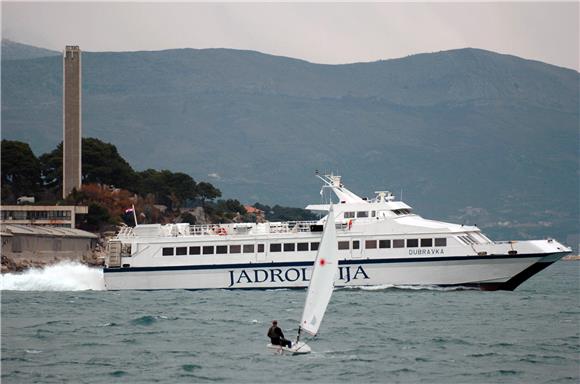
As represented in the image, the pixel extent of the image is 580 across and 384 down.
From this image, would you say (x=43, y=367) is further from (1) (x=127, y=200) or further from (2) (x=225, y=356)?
(1) (x=127, y=200)

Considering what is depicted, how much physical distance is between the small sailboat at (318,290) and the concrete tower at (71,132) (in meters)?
71.3

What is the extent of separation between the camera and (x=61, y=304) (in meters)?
44.2

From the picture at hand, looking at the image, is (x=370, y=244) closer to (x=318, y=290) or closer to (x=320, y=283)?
(x=320, y=283)

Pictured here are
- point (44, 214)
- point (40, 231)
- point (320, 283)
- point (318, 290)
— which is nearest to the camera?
point (318, 290)

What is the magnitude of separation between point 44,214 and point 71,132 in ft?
39.2

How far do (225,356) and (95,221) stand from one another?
64.5 meters

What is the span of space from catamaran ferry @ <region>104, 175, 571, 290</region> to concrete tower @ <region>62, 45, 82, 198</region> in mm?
51710

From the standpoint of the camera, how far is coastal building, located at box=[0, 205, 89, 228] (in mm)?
90000

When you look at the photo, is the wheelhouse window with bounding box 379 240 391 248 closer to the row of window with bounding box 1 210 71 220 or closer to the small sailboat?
the small sailboat

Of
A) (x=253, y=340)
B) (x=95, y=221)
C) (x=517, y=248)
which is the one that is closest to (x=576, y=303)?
(x=517, y=248)

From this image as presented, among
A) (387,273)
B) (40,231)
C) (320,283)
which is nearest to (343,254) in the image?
(387,273)

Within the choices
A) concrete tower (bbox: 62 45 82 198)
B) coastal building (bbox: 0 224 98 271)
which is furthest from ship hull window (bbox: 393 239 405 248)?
concrete tower (bbox: 62 45 82 198)

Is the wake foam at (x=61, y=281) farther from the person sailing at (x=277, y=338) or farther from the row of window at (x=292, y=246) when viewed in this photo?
the person sailing at (x=277, y=338)

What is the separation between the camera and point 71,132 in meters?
101
